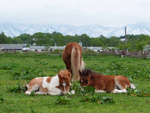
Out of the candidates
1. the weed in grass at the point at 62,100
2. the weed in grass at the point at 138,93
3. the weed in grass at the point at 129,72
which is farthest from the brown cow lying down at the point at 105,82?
the weed in grass at the point at 129,72

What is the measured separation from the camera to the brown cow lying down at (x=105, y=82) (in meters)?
8.54

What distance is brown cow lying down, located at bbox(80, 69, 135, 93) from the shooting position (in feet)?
28.0

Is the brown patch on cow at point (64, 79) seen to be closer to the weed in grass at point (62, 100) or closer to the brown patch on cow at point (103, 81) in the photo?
the weed in grass at point (62, 100)

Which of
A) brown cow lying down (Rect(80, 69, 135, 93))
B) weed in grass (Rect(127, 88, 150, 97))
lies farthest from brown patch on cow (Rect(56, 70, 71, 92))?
weed in grass (Rect(127, 88, 150, 97))

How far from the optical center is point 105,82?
8719 millimetres

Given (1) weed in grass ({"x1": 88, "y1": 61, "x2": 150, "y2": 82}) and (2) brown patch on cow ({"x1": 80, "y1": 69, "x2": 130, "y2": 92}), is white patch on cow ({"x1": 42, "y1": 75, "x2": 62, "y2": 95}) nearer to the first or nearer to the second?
(2) brown patch on cow ({"x1": 80, "y1": 69, "x2": 130, "y2": 92})

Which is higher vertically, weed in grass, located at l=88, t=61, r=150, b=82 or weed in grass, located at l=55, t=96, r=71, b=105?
weed in grass, located at l=55, t=96, r=71, b=105

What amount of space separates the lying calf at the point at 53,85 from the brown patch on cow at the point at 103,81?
1.19m

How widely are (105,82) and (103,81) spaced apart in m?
0.08

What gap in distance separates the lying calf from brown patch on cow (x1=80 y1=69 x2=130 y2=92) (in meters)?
1.19

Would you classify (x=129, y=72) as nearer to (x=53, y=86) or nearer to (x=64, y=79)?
(x=53, y=86)

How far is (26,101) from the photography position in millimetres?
6742

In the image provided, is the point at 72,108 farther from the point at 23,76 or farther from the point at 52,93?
the point at 23,76

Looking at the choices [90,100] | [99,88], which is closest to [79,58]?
[99,88]
